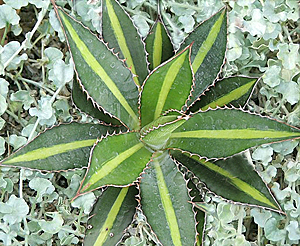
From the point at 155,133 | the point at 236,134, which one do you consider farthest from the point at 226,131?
the point at 155,133

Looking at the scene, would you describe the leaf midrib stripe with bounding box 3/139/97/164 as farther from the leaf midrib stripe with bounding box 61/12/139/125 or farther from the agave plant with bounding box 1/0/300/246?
the leaf midrib stripe with bounding box 61/12/139/125

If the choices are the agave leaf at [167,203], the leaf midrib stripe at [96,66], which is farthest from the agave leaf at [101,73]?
the agave leaf at [167,203]

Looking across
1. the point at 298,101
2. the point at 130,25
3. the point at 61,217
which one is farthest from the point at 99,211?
the point at 298,101

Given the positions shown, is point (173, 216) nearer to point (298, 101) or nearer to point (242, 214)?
point (242, 214)

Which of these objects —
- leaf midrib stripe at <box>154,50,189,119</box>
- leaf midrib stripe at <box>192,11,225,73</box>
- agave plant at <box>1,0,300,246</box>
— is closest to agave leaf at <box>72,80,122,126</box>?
agave plant at <box>1,0,300,246</box>

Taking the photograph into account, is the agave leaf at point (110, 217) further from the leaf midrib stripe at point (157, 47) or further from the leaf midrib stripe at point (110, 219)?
the leaf midrib stripe at point (157, 47)

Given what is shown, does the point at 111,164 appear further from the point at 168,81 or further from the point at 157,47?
the point at 157,47
